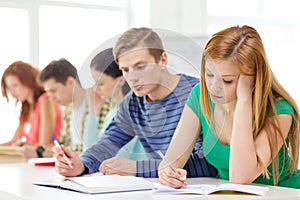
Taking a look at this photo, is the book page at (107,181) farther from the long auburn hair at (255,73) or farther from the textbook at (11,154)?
the textbook at (11,154)

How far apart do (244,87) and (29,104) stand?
91.8 inches

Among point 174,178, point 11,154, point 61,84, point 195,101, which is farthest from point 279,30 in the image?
point 174,178

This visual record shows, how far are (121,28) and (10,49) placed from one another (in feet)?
3.13

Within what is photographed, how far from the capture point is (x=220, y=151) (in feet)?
6.08

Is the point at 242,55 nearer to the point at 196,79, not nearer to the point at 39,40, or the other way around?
the point at 196,79

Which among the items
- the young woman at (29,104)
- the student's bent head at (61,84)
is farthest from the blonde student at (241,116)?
the young woman at (29,104)

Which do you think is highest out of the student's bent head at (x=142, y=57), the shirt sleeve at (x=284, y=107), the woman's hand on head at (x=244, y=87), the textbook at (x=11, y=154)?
the student's bent head at (x=142, y=57)

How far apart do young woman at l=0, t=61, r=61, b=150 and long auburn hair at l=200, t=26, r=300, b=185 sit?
1990 mm

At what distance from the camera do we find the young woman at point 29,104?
3689mm

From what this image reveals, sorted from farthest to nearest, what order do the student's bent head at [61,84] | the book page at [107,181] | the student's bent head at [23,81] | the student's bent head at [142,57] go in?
the student's bent head at [23,81] < the student's bent head at [61,84] < the student's bent head at [142,57] < the book page at [107,181]

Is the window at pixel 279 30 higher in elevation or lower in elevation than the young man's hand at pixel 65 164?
higher

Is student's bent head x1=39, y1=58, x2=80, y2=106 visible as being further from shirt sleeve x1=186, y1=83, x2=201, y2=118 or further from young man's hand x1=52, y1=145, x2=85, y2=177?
shirt sleeve x1=186, y1=83, x2=201, y2=118

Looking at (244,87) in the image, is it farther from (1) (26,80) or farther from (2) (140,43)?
(1) (26,80)

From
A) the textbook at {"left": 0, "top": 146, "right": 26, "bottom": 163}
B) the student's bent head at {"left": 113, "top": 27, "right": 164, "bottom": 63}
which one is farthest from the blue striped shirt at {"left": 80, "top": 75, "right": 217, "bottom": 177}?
the textbook at {"left": 0, "top": 146, "right": 26, "bottom": 163}
